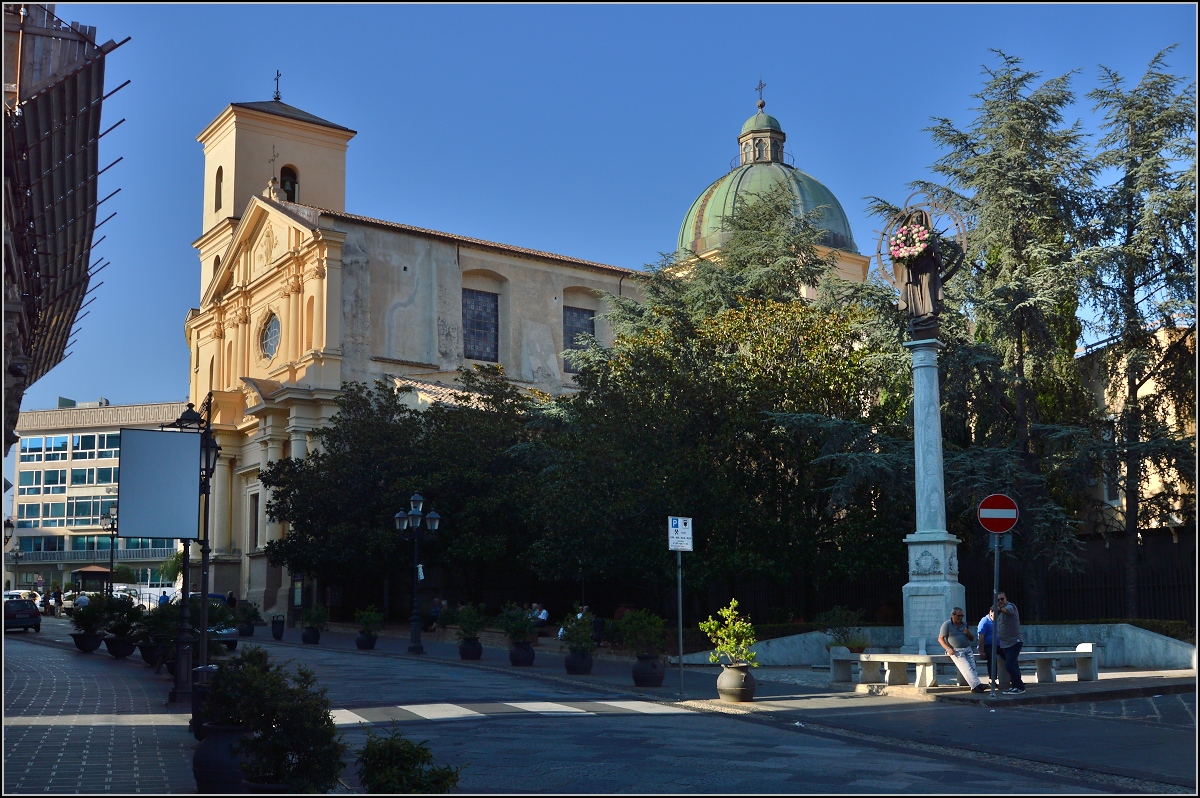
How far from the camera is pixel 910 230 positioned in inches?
832

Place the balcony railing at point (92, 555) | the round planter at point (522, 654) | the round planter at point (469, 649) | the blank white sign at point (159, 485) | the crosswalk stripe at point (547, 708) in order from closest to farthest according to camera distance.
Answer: the blank white sign at point (159, 485) < the crosswalk stripe at point (547, 708) < the round planter at point (522, 654) < the round planter at point (469, 649) < the balcony railing at point (92, 555)

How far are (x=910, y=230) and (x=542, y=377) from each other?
38.4m

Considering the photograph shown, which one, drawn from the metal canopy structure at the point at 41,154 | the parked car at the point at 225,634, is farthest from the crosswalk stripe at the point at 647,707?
the metal canopy structure at the point at 41,154

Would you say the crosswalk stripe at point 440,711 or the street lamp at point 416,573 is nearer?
the crosswalk stripe at point 440,711

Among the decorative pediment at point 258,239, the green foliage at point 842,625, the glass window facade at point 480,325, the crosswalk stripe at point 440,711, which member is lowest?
the crosswalk stripe at point 440,711

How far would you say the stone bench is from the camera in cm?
1772

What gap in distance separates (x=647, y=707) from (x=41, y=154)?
40.7 ft

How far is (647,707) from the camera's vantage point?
16.6m

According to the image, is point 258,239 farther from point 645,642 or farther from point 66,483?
point 66,483

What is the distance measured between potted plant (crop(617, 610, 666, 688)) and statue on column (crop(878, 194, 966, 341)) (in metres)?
6.68

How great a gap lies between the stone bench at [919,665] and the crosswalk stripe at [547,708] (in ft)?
16.3

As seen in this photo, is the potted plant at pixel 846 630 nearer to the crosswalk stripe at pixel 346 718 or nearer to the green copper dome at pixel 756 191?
the crosswalk stripe at pixel 346 718

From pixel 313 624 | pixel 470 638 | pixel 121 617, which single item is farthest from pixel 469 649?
pixel 313 624

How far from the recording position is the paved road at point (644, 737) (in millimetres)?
10125
